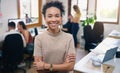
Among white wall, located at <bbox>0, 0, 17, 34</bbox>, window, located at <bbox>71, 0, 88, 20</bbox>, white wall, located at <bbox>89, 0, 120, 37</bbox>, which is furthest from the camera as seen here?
window, located at <bbox>71, 0, 88, 20</bbox>

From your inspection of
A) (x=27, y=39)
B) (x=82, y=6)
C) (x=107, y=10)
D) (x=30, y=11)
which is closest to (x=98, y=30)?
(x=107, y=10)

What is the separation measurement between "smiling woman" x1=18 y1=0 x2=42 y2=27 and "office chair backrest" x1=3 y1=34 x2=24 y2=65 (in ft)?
5.57

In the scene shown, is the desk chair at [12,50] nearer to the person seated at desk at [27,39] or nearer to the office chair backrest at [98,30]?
the person seated at desk at [27,39]

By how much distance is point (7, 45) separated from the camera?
126 inches

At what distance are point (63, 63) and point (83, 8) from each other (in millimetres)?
4794

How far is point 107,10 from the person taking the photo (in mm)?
5691

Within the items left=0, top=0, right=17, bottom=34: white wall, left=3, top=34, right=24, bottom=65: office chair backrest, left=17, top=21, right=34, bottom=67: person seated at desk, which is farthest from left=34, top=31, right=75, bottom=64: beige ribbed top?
left=0, top=0, right=17, bottom=34: white wall

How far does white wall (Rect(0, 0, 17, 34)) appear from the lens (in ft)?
13.9

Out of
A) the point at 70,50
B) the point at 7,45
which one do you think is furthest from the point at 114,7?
the point at 70,50

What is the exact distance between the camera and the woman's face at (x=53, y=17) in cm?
134

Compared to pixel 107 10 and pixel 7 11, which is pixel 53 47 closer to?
pixel 7 11

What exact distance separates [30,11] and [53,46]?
4280 millimetres

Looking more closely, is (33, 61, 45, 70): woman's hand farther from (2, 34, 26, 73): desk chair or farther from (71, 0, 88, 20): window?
(71, 0, 88, 20): window

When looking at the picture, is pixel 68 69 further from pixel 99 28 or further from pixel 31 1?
pixel 31 1
